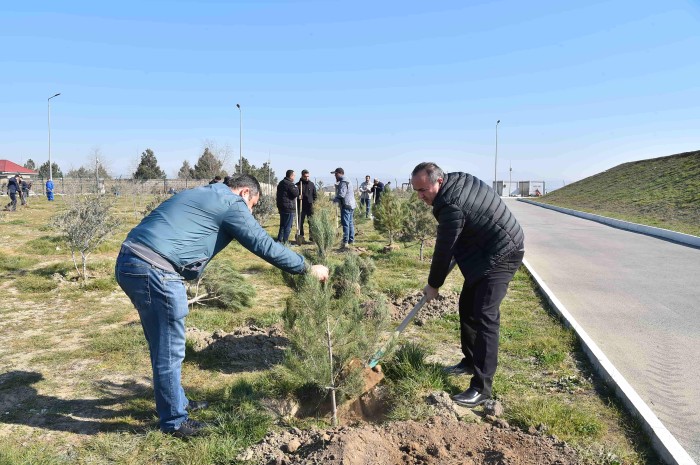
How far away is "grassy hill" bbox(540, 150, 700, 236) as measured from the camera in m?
20.8

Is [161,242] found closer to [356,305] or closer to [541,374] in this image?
[356,305]

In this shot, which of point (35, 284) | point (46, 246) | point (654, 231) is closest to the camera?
point (35, 284)

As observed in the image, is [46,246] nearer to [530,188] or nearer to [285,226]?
[285,226]

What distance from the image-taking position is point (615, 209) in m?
26.7

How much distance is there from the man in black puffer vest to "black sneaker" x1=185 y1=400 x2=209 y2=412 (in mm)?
1830

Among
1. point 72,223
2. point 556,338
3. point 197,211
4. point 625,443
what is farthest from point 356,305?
point 72,223

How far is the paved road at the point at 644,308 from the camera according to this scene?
12.8 ft

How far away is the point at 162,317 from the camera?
3029mm

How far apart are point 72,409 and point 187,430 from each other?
113 cm

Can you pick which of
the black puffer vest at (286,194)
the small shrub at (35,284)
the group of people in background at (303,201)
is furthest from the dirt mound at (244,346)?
Result: the black puffer vest at (286,194)

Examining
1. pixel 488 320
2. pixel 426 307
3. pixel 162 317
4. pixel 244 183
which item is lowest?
pixel 426 307

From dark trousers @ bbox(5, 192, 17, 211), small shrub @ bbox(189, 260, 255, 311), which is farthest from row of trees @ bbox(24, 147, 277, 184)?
small shrub @ bbox(189, 260, 255, 311)

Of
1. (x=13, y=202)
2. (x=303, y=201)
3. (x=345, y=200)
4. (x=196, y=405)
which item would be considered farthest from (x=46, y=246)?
(x=13, y=202)

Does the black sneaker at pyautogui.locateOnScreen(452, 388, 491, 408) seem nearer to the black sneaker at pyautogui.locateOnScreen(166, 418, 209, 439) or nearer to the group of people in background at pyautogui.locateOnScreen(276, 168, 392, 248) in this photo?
the black sneaker at pyautogui.locateOnScreen(166, 418, 209, 439)
